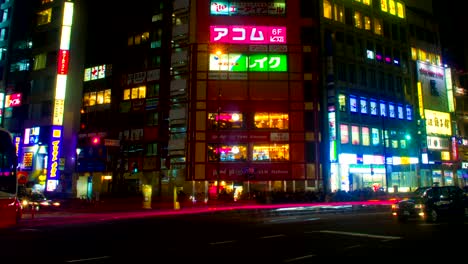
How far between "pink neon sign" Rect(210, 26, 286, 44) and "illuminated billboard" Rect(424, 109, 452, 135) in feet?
87.7

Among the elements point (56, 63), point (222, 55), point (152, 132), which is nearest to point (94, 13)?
point (56, 63)

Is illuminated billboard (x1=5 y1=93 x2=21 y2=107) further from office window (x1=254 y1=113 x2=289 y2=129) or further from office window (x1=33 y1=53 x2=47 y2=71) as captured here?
office window (x1=254 y1=113 x2=289 y2=129)

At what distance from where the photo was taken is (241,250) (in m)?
12.0

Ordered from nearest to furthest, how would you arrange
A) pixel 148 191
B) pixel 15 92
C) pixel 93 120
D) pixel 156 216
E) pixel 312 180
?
pixel 156 216 → pixel 148 191 → pixel 312 180 → pixel 15 92 → pixel 93 120

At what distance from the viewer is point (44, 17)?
57188 mm

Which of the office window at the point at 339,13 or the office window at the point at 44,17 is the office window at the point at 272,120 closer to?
the office window at the point at 339,13

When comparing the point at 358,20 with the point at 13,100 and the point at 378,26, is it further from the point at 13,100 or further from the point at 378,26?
the point at 13,100

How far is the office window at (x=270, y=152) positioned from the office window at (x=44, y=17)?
1320 inches

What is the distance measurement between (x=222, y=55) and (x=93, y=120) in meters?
24.2

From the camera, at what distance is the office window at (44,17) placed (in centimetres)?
5659

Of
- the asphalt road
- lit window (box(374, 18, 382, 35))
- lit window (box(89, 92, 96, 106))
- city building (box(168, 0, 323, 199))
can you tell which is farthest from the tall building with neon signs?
lit window (box(374, 18, 382, 35))

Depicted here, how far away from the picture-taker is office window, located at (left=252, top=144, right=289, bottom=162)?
4694 centimetres

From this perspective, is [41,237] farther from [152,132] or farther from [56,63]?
[56,63]

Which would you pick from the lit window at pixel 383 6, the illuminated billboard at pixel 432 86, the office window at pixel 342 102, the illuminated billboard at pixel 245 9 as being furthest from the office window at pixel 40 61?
the illuminated billboard at pixel 432 86
